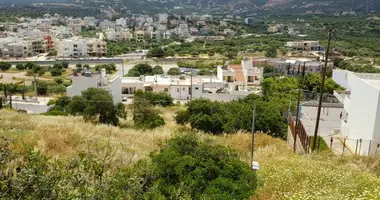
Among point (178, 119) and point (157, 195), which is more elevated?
point (157, 195)

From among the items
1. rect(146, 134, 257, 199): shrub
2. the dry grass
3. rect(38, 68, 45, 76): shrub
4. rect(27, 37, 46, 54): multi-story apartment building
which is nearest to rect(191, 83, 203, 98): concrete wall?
the dry grass

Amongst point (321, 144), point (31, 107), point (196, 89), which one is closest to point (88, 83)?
point (31, 107)

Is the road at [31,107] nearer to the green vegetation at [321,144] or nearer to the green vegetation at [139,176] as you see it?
the green vegetation at [321,144]

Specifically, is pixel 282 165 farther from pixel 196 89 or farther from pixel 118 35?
pixel 118 35

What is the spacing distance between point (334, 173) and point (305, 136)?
6400mm

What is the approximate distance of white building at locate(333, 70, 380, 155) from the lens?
12.3 meters

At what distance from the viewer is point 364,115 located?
13156 mm

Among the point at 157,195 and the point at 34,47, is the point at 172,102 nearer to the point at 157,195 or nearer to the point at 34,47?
the point at 157,195

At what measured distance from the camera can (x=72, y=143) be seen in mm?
9859

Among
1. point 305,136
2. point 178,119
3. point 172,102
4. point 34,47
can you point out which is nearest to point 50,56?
point 34,47

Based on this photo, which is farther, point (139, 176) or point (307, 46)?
point (307, 46)

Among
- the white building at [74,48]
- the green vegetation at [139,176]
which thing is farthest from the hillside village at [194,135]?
the white building at [74,48]

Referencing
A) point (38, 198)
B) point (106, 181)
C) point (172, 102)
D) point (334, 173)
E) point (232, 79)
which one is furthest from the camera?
point (232, 79)

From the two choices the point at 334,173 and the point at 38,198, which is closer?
the point at 38,198
